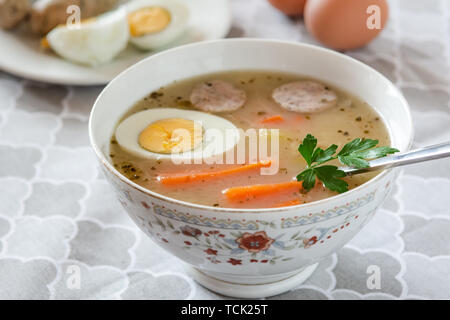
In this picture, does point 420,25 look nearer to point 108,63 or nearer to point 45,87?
point 108,63

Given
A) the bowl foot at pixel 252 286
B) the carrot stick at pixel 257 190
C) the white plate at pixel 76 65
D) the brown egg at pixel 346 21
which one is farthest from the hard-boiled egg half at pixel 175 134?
the brown egg at pixel 346 21

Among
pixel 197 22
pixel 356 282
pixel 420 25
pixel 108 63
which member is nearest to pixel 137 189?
pixel 356 282

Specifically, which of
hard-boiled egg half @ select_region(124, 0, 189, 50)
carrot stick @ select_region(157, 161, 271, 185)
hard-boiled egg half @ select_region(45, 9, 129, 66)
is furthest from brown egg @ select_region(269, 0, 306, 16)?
carrot stick @ select_region(157, 161, 271, 185)

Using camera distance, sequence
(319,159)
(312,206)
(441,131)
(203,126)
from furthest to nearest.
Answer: (441,131) < (203,126) < (319,159) < (312,206)

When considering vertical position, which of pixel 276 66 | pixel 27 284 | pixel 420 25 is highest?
pixel 276 66

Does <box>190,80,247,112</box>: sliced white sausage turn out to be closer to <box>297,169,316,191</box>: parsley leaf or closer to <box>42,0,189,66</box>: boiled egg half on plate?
<box>297,169,316,191</box>: parsley leaf

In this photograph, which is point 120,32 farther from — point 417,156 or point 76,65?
point 417,156
